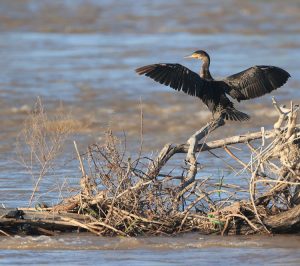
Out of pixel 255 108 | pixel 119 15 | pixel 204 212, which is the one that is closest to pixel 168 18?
pixel 119 15

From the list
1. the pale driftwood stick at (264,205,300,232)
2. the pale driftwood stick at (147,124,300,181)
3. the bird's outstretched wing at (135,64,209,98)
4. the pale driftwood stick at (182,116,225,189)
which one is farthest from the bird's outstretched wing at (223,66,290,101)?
the pale driftwood stick at (264,205,300,232)

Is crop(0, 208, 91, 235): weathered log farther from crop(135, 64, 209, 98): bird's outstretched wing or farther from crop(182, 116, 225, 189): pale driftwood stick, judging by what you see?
crop(135, 64, 209, 98): bird's outstretched wing

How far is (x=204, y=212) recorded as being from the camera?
7473mm

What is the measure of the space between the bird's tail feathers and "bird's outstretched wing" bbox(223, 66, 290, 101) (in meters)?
0.19

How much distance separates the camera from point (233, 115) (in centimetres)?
813

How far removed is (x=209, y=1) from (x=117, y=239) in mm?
20620

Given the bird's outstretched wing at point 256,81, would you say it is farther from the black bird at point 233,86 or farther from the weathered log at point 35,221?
the weathered log at point 35,221

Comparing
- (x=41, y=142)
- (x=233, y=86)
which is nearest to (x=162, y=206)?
(x=41, y=142)

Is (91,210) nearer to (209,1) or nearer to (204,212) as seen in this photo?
(204,212)

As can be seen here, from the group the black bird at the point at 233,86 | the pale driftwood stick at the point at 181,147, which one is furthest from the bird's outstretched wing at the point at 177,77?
the pale driftwood stick at the point at 181,147

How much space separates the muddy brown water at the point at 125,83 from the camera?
6.94 metres

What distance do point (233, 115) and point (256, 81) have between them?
369mm

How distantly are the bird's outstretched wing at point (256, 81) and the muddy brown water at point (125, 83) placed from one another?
855mm

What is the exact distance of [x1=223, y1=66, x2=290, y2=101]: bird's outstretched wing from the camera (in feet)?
27.0
